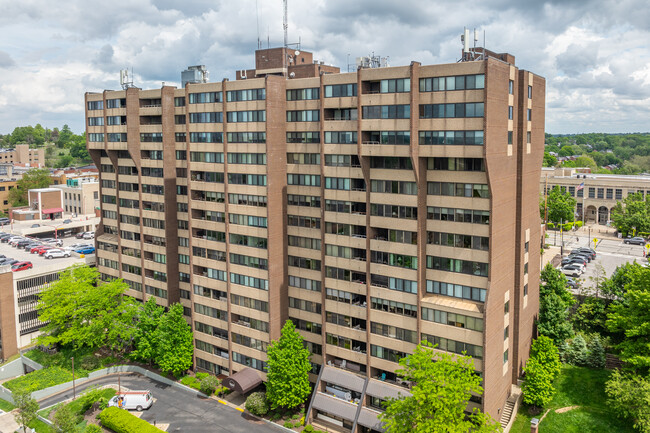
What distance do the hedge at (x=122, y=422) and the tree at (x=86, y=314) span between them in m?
17.4

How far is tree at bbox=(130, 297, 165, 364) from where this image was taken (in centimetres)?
8525

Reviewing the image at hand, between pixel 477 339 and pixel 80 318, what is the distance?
7029 cm

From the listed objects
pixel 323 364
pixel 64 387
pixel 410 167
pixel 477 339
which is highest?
pixel 410 167

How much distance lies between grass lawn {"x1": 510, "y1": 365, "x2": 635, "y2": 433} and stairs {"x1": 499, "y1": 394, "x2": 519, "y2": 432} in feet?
3.53

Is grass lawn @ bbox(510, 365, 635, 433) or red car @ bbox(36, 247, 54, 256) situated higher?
red car @ bbox(36, 247, 54, 256)

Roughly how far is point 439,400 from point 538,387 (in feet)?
65.4

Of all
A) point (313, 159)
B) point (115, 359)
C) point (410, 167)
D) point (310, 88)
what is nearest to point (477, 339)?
point (410, 167)

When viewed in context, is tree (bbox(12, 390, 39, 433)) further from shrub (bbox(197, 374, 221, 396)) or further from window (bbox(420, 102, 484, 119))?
window (bbox(420, 102, 484, 119))

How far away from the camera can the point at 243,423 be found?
235 feet

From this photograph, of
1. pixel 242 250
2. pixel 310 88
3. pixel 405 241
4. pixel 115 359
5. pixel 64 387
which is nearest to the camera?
pixel 405 241

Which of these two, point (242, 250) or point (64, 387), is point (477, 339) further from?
point (64, 387)

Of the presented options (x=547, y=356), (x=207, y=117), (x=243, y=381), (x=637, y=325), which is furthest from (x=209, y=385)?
(x=637, y=325)

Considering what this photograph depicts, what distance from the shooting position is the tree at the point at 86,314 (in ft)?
294

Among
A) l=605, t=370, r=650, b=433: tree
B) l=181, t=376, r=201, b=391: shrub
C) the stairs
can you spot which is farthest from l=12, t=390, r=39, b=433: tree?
l=605, t=370, r=650, b=433: tree
